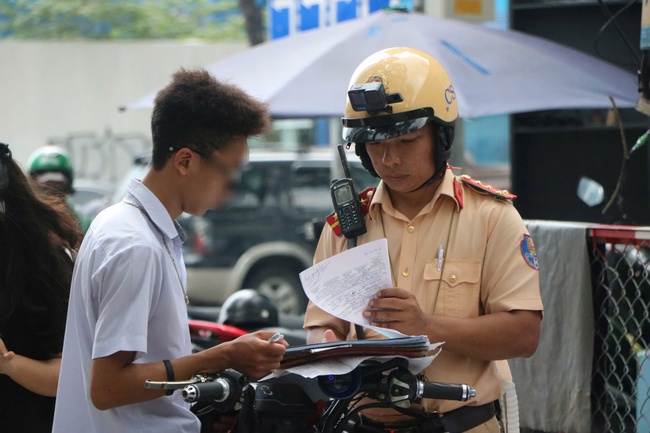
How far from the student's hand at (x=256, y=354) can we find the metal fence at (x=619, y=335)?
5.72 ft

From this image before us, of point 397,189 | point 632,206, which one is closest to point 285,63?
point 632,206

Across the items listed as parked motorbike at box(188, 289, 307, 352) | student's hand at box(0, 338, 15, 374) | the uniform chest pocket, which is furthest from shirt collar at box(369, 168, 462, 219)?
parked motorbike at box(188, 289, 307, 352)

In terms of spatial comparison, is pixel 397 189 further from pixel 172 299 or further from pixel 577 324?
pixel 577 324

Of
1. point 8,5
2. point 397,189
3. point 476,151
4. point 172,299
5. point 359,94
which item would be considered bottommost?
point 476,151

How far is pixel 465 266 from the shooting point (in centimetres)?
287

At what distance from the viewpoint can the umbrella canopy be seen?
5.82 m

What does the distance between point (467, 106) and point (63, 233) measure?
2819 mm

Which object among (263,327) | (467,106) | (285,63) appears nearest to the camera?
(467,106)

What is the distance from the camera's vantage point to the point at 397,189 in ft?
9.87

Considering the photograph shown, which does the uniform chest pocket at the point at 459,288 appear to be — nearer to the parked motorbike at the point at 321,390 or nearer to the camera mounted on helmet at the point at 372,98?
the parked motorbike at the point at 321,390

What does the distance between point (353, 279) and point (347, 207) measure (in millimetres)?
319

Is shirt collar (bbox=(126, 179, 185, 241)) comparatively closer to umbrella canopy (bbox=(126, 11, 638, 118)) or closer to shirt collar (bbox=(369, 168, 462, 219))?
shirt collar (bbox=(369, 168, 462, 219))

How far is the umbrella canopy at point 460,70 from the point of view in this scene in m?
5.82

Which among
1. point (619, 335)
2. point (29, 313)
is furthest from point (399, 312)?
point (619, 335)
